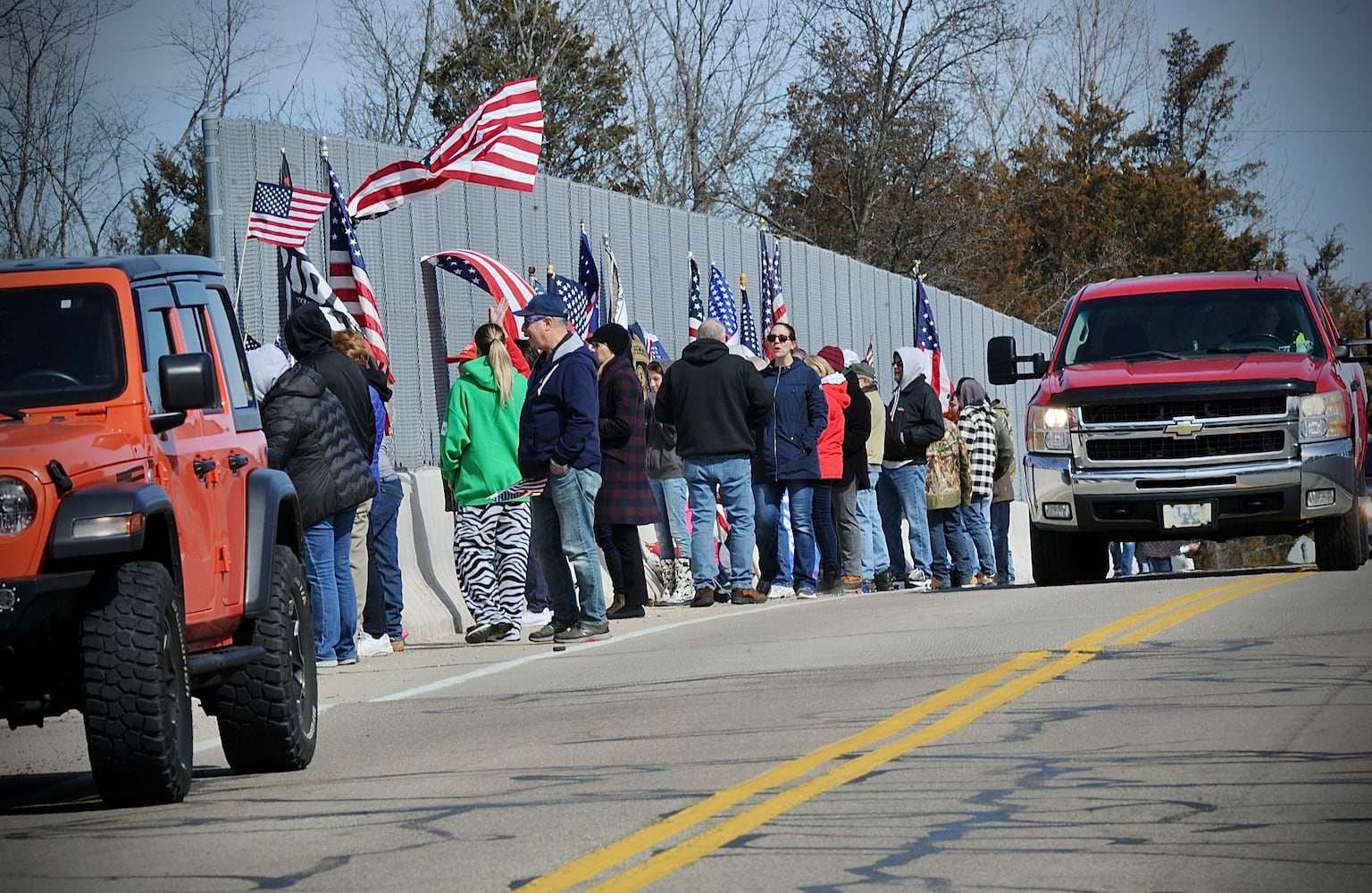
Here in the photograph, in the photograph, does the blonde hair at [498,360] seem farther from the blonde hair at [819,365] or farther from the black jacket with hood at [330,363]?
the blonde hair at [819,365]

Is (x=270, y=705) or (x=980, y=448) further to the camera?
(x=980, y=448)

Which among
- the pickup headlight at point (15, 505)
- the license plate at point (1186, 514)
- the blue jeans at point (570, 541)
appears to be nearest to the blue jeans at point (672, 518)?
the blue jeans at point (570, 541)

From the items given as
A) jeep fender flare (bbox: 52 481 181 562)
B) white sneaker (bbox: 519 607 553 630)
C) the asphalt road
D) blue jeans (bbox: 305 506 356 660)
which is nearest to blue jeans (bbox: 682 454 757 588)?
white sneaker (bbox: 519 607 553 630)

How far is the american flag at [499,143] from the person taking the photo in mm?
19984

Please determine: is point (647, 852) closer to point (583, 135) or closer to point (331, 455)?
point (331, 455)

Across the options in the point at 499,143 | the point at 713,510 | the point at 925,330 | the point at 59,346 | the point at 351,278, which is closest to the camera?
the point at 59,346

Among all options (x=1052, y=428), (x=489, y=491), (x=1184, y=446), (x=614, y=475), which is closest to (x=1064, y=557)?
(x=1052, y=428)

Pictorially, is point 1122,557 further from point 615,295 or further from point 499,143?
point 499,143

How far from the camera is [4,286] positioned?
8195 mm

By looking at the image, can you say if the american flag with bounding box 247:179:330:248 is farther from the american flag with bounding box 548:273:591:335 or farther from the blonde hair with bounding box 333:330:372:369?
the american flag with bounding box 548:273:591:335

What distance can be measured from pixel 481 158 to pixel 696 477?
4.68 meters

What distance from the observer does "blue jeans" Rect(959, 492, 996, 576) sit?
73.5 feet

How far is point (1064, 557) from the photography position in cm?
1702

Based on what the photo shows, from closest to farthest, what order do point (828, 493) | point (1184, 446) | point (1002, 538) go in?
point (1184, 446), point (828, 493), point (1002, 538)
